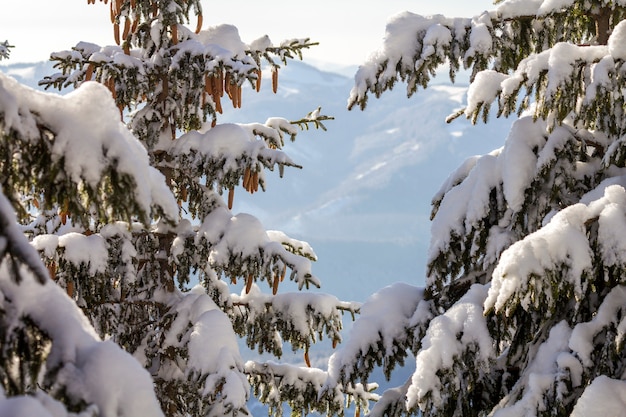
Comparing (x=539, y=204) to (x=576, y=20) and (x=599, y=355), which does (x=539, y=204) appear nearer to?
(x=599, y=355)

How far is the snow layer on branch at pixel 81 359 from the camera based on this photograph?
6.66 feet

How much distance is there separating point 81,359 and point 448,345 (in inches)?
125

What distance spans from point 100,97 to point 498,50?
15.9 feet

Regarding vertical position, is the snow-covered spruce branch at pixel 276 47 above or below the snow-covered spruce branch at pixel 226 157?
above

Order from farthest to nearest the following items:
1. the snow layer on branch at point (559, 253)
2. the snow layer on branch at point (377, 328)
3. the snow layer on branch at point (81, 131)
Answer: the snow layer on branch at point (377, 328), the snow layer on branch at point (559, 253), the snow layer on branch at point (81, 131)

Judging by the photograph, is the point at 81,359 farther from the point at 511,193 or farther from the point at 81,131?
the point at 511,193

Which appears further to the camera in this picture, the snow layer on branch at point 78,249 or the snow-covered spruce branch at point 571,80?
the snow layer on branch at point 78,249

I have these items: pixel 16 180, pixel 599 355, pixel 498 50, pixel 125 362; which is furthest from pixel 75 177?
pixel 498 50

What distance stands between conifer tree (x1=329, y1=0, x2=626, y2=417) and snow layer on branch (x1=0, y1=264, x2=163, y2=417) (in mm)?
2479

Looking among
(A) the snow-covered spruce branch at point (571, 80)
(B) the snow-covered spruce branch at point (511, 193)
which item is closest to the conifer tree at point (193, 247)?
(B) the snow-covered spruce branch at point (511, 193)

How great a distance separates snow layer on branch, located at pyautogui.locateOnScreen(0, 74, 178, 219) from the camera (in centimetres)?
227

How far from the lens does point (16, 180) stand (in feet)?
7.84

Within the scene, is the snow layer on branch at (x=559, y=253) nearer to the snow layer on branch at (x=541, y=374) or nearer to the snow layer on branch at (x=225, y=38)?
the snow layer on branch at (x=541, y=374)

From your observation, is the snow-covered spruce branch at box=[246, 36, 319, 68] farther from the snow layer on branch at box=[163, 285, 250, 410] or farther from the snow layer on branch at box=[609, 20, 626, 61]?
the snow layer on branch at box=[609, 20, 626, 61]
